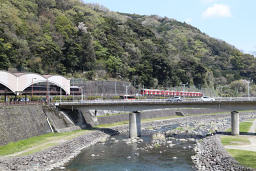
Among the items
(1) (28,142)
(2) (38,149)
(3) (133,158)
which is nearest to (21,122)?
(1) (28,142)

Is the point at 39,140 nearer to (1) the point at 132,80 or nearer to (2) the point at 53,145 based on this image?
(2) the point at 53,145

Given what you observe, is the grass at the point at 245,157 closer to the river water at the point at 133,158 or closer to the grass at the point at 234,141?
the river water at the point at 133,158

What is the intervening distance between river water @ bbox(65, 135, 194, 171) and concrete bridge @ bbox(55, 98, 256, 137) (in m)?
8.79

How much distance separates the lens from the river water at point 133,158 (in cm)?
3562

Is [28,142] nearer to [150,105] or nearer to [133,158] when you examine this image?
[133,158]

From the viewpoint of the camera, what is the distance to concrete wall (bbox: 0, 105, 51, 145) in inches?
1671

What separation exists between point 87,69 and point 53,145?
237 feet

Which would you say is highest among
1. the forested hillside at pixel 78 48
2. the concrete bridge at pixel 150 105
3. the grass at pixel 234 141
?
the forested hillside at pixel 78 48

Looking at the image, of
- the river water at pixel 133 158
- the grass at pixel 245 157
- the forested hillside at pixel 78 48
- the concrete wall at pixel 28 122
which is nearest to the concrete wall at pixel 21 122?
the concrete wall at pixel 28 122

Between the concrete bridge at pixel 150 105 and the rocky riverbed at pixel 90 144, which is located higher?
the concrete bridge at pixel 150 105

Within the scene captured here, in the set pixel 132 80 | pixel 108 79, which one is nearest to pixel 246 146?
pixel 108 79

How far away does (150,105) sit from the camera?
58781mm

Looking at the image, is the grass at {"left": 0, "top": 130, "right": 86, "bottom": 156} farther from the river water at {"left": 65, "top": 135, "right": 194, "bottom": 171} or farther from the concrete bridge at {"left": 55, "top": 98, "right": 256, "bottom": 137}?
the concrete bridge at {"left": 55, "top": 98, "right": 256, "bottom": 137}

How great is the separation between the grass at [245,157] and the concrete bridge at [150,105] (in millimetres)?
16731
